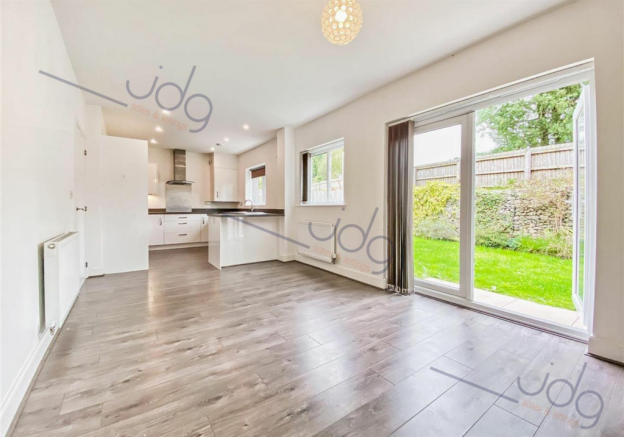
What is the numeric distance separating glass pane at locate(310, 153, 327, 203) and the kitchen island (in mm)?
805

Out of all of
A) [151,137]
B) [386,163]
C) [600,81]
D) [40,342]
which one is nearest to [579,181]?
[600,81]

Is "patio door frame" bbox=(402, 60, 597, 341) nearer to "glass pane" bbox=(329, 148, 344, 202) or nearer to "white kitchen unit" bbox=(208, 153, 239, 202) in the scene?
"glass pane" bbox=(329, 148, 344, 202)

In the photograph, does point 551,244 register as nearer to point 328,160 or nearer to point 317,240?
point 317,240

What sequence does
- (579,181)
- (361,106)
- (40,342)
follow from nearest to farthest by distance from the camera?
(40,342)
(579,181)
(361,106)

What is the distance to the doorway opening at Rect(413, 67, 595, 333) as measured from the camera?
2188mm

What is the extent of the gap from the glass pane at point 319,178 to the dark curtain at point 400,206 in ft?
4.85

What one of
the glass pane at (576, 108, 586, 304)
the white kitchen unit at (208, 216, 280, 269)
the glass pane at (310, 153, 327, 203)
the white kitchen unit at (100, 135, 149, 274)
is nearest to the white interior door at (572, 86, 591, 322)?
the glass pane at (576, 108, 586, 304)

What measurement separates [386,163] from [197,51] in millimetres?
2430

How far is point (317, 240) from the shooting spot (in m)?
4.41

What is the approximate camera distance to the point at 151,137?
5.55 m

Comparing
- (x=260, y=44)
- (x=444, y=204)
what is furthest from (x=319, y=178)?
(x=260, y=44)

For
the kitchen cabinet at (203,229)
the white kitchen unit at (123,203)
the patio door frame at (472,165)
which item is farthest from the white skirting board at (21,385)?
the kitchen cabinet at (203,229)

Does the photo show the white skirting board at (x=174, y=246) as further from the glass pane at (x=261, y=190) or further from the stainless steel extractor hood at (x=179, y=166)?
the glass pane at (x=261, y=190)

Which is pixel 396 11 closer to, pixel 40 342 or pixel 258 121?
pixel 258 121
